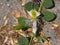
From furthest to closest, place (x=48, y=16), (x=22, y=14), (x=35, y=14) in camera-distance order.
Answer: (x=22, y=14), (x=48, y=16), (x=35, y=14)

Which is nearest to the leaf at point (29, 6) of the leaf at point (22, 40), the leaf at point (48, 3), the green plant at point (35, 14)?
the green plant at point (35, 14)

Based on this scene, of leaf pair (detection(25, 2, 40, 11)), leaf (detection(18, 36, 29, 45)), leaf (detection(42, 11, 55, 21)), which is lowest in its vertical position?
leaf (detection(18, 36, 29, 45))

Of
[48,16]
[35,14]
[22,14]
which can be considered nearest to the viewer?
[35,14]

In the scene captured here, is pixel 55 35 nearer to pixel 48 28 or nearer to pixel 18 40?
pixel 48 28

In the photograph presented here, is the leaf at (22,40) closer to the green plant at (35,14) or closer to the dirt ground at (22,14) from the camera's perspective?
the green plant at (35,14)

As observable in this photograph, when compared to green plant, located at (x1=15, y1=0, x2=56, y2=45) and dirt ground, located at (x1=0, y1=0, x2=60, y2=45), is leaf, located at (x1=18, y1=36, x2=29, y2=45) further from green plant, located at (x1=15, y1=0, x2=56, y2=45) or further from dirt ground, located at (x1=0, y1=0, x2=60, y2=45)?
dirt ground, located at (x1=0, y1=0, x2=60, y2=45)

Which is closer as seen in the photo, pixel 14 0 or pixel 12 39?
A: pixel 12 39

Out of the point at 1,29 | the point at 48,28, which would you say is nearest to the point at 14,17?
the point at 1,29

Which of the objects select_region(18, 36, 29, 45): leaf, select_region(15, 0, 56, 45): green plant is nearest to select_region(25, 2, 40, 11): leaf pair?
select_region(15, 0, 56, 45): green plant

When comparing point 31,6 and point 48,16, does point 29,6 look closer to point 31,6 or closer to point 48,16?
point 31,6

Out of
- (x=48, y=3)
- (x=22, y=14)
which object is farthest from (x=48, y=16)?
(x=22, y=14)

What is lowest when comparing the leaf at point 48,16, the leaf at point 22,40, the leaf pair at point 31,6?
the leaf at point 22,40
